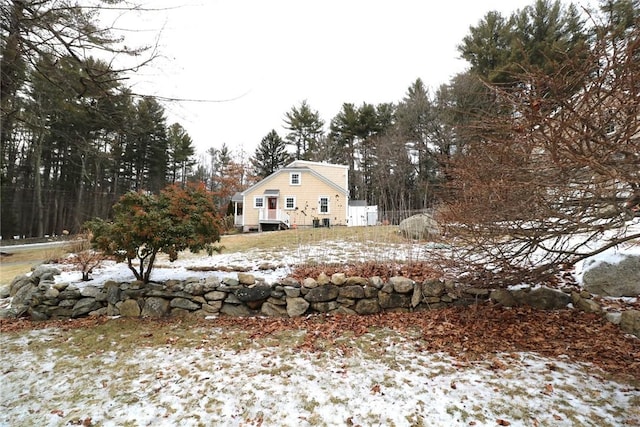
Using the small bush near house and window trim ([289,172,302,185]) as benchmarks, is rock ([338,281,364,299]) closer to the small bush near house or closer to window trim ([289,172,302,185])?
the small bush near house

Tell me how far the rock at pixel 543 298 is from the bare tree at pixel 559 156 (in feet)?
2.67

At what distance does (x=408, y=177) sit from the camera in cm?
2023

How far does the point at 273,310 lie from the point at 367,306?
52.9 inches

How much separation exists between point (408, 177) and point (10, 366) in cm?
2028

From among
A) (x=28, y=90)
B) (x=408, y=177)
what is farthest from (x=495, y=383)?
(x=408, y=177)

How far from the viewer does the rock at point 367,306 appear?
13.0 ft

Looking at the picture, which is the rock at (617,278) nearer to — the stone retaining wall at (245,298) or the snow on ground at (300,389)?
the stone retaining wall at (245,298)

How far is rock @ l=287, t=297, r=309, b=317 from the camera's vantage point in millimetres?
3936

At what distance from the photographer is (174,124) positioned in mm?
2996

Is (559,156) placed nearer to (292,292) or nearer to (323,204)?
(292,292)

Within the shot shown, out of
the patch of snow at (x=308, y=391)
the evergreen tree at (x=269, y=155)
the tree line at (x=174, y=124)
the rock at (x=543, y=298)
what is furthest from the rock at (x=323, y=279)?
the evergreen tree at (x=269, y=155)

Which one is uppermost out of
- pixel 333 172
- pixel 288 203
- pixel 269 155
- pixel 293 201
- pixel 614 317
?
pixel 269 155

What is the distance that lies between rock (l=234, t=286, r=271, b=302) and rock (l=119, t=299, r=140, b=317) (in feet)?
4.71

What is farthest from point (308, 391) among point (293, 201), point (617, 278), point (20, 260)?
point (293, 201)
